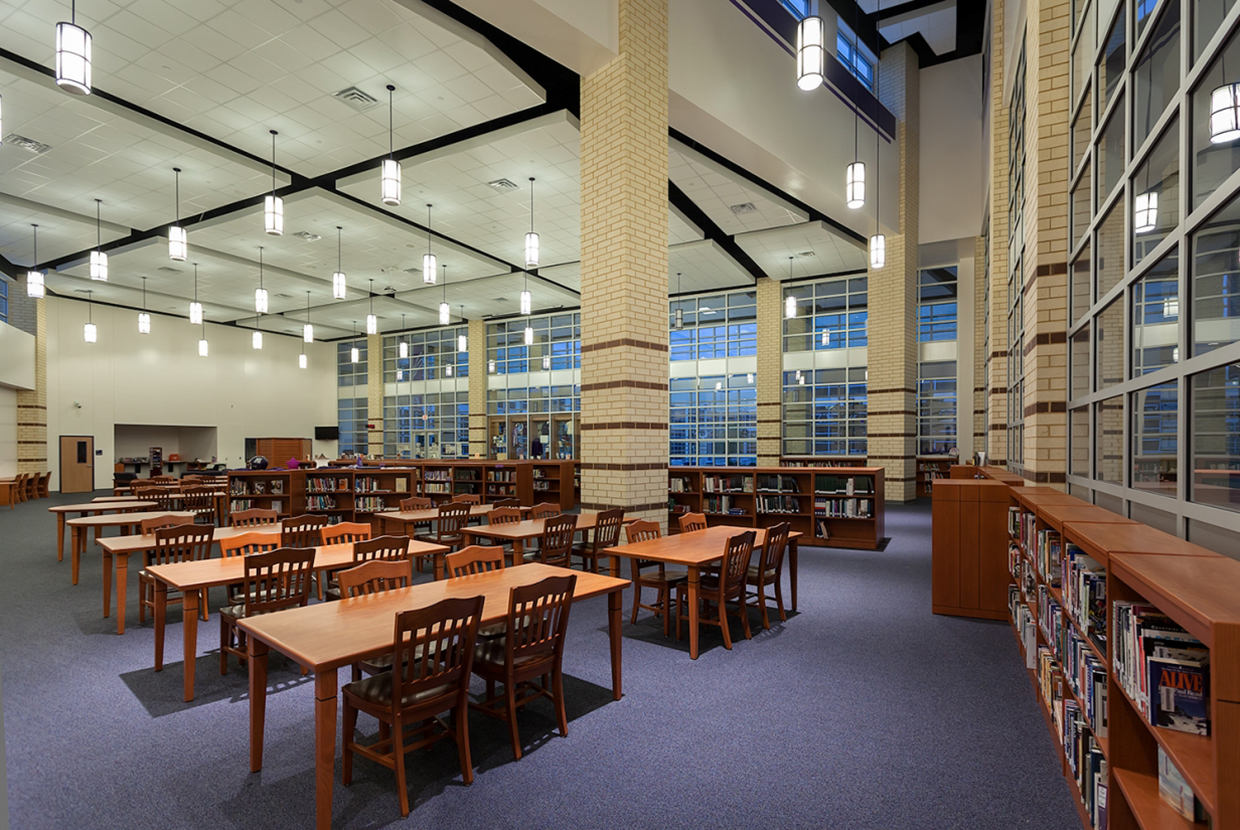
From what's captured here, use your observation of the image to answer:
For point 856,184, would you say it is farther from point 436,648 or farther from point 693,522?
point 436,648

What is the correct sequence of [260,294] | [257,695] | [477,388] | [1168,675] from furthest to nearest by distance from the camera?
[477,388]
[260,294]
[257,695]
[1168,675]

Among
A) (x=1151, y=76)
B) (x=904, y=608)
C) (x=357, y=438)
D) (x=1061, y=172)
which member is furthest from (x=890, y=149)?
(x=357, y=438)

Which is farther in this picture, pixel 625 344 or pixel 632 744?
pixel 625 344

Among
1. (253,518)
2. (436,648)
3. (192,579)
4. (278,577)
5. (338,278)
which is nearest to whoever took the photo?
(436,648)

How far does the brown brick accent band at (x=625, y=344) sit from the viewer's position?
23.6 feet

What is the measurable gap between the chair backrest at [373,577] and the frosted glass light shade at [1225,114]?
4228mm

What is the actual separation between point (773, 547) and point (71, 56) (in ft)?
20.3

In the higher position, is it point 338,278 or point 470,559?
point 338,278

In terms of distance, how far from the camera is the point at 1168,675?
1849 mm

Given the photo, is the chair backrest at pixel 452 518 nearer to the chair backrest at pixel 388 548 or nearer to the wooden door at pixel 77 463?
the chair backrest at pixel 388 548

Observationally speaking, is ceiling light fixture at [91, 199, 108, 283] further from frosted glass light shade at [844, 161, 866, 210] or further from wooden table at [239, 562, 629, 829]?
frosted glass light shade at [844, 161, 866, 210]

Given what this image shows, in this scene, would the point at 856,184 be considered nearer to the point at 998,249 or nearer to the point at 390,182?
the point at 998,249

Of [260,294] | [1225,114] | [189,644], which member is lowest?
[189,644]

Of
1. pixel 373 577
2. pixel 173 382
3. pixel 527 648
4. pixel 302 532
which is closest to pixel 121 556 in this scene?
pixel 302 532
